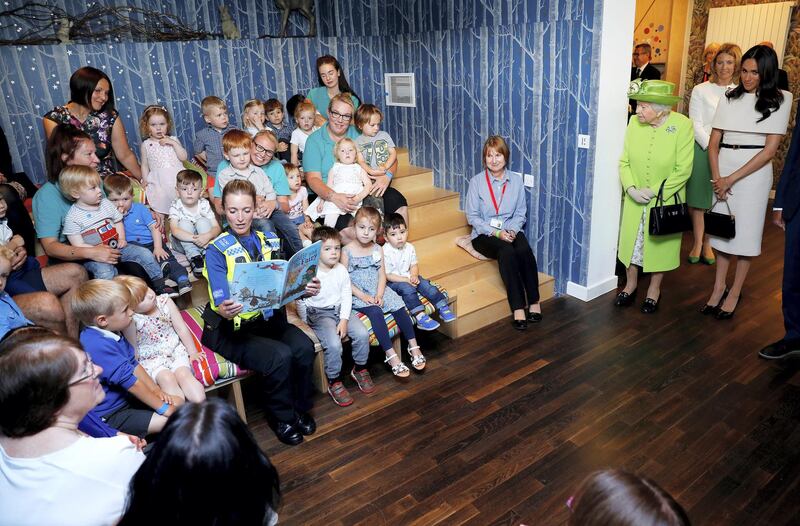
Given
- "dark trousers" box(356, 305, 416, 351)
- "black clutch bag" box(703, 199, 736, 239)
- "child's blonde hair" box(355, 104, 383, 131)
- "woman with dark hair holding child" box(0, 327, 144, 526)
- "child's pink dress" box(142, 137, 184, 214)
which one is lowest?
"dark trousers" box(356, 305, 416, 351)

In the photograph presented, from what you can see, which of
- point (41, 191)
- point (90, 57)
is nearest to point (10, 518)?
point (41, 191)

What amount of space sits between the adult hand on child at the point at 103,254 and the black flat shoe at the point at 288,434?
1269 mm

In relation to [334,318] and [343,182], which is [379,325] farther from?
[343,182]

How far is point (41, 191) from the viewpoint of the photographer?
3.03m

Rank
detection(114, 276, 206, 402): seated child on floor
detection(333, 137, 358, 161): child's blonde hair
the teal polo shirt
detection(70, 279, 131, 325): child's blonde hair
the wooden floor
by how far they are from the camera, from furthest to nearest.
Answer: the teal polo shirt → detection(333, 137, 358, 161): child's blonde hair → detection(114, 276, 206, 402): seated child on floor → the wooden floor → detection(70, 279, 131, 325): child's blonde hair

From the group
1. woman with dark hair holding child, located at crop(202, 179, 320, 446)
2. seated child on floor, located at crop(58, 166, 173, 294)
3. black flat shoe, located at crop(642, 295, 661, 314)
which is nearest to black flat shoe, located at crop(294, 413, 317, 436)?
woman with dark hair holding child, located at crop(202, 179, 320, 446)

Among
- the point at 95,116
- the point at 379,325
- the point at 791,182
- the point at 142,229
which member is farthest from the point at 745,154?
the point at 95,116

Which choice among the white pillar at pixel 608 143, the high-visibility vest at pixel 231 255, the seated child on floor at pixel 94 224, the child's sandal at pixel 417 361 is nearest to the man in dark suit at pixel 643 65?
the white pillar at pixel 608 143

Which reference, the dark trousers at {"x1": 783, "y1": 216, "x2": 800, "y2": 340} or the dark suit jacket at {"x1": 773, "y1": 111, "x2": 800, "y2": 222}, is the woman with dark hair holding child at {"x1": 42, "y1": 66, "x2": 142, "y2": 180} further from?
the dark trousers at {"x1": 783, "y1": 216, "x2": 800, "y2": 340}

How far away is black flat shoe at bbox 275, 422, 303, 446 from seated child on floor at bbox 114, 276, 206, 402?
420 millimetres

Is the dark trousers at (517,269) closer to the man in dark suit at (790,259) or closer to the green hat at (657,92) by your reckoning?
the green hat at (657,92)

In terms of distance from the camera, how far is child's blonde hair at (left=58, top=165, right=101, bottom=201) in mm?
2977

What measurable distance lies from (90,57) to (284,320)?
2581mm

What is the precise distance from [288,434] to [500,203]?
222cm
